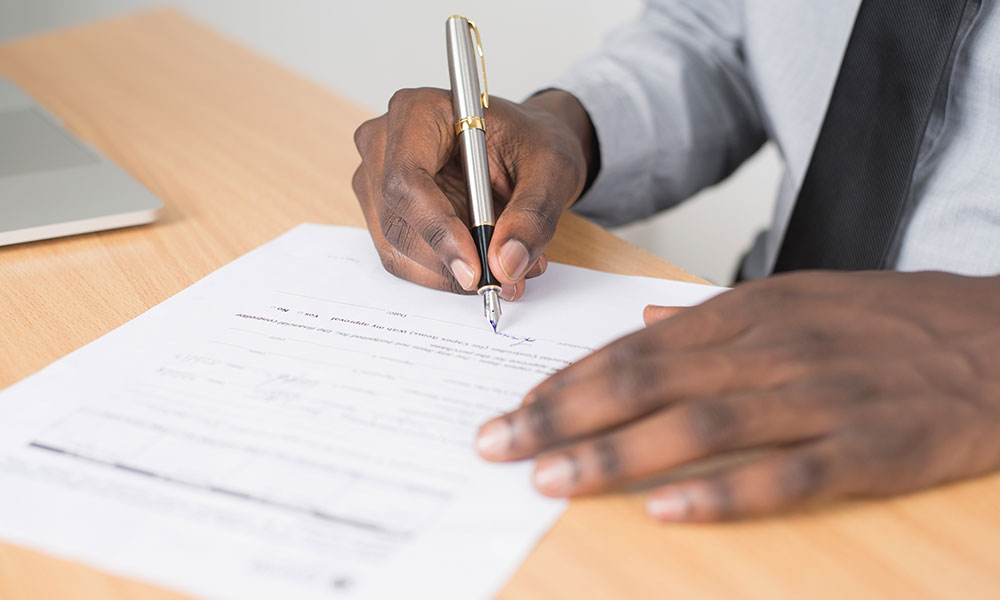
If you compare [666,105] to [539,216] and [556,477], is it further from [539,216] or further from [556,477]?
[556,477]

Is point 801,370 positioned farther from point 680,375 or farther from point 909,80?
point 909,80

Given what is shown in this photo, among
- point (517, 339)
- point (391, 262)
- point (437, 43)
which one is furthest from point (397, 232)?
point (437, 43)

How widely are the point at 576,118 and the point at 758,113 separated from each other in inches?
11.2

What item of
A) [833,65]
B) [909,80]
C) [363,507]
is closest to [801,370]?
[363,507]

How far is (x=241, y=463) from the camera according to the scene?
0.37 metres

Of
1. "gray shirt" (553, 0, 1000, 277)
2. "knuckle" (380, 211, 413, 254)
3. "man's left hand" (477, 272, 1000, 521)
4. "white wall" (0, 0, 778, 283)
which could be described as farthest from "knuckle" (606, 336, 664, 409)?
"white wall" (0, 0, 778, 283)

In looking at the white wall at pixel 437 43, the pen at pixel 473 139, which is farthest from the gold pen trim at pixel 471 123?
the white wall at pixel 437 43

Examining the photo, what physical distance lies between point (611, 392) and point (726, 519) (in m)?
0.07

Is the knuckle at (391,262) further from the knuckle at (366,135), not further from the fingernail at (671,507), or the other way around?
the fingernail at (671,507)

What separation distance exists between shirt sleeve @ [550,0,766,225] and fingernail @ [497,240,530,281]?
30cm

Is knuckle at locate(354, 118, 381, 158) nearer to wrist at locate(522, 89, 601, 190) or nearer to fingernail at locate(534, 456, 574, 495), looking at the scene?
wrist at locate(522, 89, 601, 190)

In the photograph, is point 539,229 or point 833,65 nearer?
point 539,229

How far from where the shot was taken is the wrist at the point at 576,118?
73cm

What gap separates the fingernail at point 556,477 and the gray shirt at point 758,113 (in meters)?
0.47
